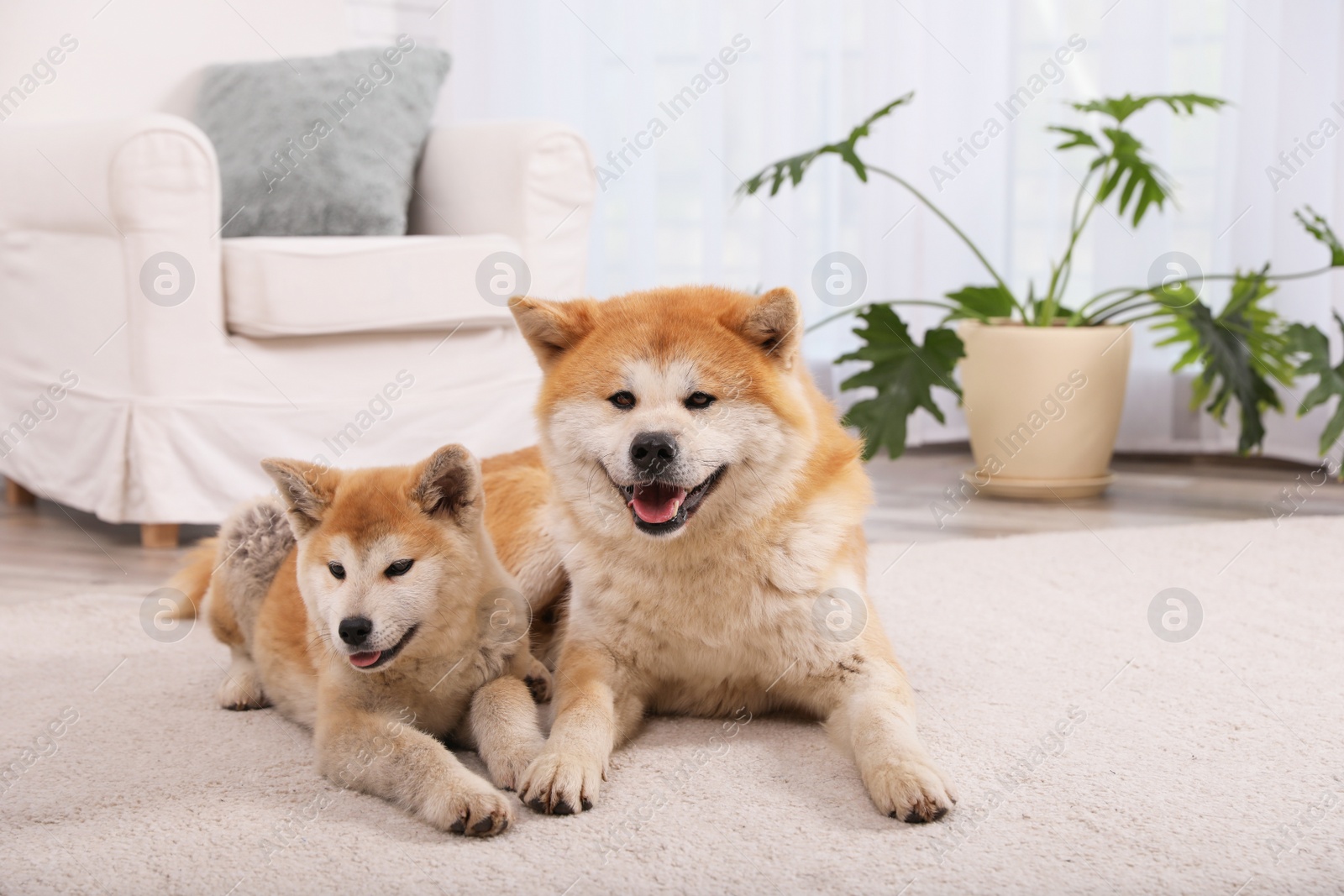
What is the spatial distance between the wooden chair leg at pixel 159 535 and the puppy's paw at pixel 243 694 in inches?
43.7

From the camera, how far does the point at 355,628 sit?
1457 millimetres

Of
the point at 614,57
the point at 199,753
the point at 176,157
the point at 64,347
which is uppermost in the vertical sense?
the point at 614,57

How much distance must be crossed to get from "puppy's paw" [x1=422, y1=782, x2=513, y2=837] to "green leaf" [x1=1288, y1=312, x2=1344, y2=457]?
9.02 feet

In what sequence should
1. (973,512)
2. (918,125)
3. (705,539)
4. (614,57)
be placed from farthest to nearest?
1. (614,57)
2. (918,125)
3. (973,512)
4. (705,539)

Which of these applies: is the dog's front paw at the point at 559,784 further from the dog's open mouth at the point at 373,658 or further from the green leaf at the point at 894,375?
the green leaf at the point at 894,375

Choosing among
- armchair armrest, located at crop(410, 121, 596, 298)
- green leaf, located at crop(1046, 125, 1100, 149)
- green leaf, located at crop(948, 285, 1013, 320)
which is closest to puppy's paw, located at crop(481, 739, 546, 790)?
armchair armrest, located at crop(410, 121, 596, 298)

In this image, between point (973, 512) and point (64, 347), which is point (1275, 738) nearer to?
point (973, 512)

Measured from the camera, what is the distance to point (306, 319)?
9.39 ft

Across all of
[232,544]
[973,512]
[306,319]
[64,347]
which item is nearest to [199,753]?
[232,544]

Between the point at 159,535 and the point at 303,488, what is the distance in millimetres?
1464

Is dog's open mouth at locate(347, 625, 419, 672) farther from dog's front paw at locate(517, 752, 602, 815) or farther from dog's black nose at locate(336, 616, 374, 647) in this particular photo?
dog's front paw at locate(517, 752, 602, 815)

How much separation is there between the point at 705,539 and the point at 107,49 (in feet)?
9.35

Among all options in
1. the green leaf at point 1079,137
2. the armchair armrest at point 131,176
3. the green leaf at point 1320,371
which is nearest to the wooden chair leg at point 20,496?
the armchair armrest at point 131,176

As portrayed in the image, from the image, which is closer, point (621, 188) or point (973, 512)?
point (973, 512)
